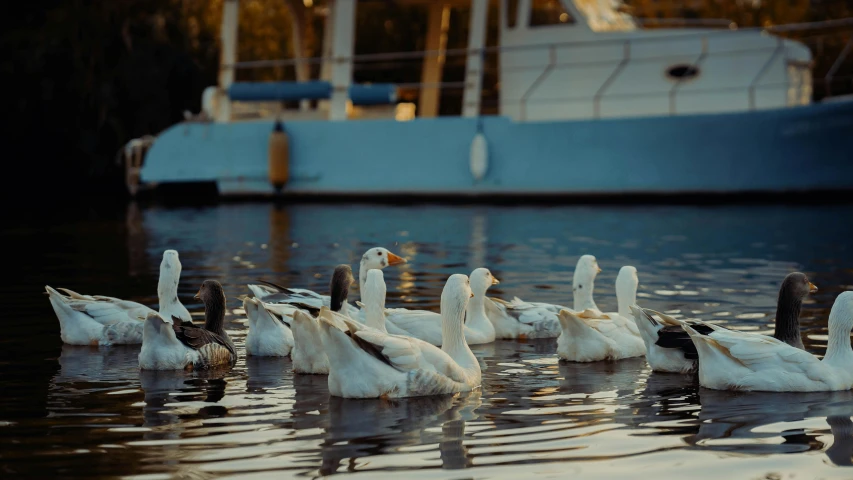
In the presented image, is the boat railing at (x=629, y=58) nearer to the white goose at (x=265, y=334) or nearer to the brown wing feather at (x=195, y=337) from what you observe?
the white goose at (x=265, y=334)

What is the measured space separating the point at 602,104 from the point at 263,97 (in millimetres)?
8868

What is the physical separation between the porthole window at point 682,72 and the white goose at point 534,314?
19.1 meters

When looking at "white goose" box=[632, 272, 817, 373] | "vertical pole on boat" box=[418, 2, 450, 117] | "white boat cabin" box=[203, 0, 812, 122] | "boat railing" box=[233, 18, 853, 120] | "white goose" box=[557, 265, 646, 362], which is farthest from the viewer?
"vertical pole on boat" box=[418, 2, 450, 117]

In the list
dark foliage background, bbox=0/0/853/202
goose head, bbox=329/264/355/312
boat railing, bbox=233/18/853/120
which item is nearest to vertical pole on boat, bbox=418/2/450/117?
boat railing, bbox=233/18/853/120

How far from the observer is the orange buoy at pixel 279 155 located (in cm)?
3572

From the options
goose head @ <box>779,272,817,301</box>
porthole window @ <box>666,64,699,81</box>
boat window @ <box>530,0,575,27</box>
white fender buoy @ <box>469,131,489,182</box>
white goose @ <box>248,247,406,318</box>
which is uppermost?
boat window @ <box>530,0,575,27</box>

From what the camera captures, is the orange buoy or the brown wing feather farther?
the orange buoy

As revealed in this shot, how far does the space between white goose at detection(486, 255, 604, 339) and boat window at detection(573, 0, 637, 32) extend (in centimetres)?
1965

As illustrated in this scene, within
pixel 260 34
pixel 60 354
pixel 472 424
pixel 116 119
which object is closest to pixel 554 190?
pixel 116 119

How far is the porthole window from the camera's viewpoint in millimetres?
31484

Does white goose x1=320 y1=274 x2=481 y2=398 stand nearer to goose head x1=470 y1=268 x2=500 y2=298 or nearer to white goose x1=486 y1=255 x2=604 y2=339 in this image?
goose head x1=470 y1=268 x2=500 y2=298

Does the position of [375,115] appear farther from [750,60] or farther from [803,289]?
[803,289]

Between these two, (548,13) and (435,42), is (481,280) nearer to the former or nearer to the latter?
(548,13)

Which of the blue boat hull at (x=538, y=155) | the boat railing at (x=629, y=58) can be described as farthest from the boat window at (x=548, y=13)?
the blue boat hull at (x=538, y=155)
